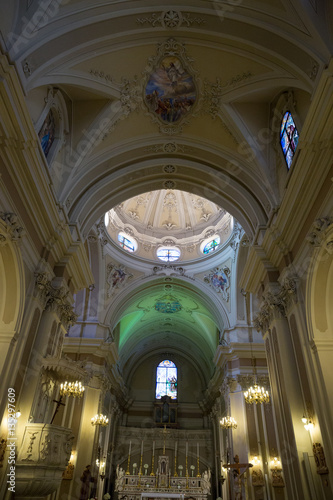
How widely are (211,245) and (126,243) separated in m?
5.40

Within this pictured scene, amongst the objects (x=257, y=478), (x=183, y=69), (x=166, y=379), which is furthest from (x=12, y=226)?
(x=166, y=379)

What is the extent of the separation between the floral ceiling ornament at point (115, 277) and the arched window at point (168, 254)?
278 centimetres

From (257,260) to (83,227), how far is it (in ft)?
19.6

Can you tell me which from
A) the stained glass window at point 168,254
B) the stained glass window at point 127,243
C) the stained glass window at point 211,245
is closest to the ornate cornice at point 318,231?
the stained glass window at point 211,245

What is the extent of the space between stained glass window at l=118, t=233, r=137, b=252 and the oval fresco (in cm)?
1100

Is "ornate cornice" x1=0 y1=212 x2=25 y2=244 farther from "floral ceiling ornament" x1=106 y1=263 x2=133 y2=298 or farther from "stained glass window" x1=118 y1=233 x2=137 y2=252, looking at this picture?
"stained glass window" x1=118 y1=233 x2=137 y2=252

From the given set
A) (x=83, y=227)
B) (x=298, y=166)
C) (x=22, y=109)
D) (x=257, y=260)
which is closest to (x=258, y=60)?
(x=298, y=166)

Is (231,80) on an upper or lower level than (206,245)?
lower

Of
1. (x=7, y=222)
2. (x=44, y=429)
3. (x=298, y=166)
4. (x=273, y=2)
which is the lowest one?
(x=44, y=429)

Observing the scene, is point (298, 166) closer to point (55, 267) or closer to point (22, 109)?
point (22, 109)

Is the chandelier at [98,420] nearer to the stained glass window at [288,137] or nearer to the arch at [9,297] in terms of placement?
the arch at [9,297]

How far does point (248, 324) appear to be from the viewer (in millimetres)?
19031

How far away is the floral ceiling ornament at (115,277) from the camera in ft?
66.2

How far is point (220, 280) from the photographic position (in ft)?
67.7
